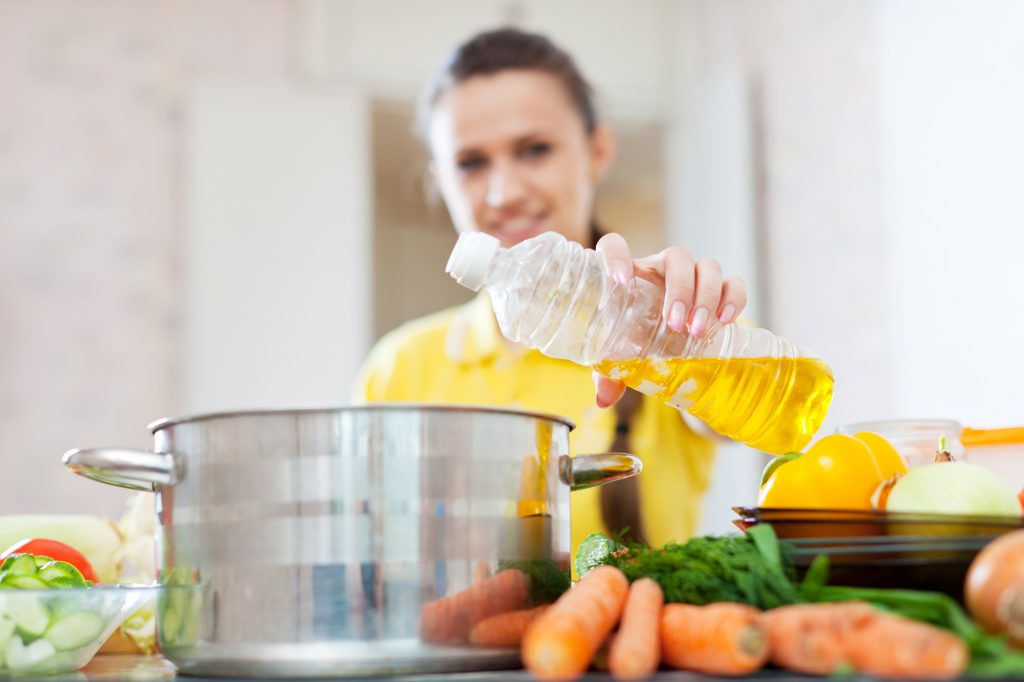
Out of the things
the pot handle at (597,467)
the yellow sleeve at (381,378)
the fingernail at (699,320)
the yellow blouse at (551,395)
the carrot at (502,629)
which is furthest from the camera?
the yellow sleeve at (381,378)

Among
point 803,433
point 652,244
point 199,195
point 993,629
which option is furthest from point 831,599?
point 652,244

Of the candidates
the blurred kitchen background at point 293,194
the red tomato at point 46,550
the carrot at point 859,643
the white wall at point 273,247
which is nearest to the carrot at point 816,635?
the carrot at point 859,643

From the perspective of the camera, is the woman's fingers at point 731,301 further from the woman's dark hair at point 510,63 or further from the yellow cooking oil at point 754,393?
the woman's dark hair at point 510,63

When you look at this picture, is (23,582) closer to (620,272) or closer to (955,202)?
(620,272)

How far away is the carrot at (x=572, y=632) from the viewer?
441 mm

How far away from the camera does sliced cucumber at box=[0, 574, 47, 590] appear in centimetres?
61

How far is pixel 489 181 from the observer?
5.05ft

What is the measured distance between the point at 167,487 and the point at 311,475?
0.33 feet

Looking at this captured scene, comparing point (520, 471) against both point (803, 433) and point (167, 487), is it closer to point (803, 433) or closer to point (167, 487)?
point (167, 487)

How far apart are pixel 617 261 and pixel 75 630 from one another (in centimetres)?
42

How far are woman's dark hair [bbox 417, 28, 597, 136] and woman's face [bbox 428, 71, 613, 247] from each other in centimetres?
2

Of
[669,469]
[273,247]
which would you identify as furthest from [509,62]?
[273,247]

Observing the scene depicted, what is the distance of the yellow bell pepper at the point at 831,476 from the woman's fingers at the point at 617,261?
0.17 meters

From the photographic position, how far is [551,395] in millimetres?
1564
